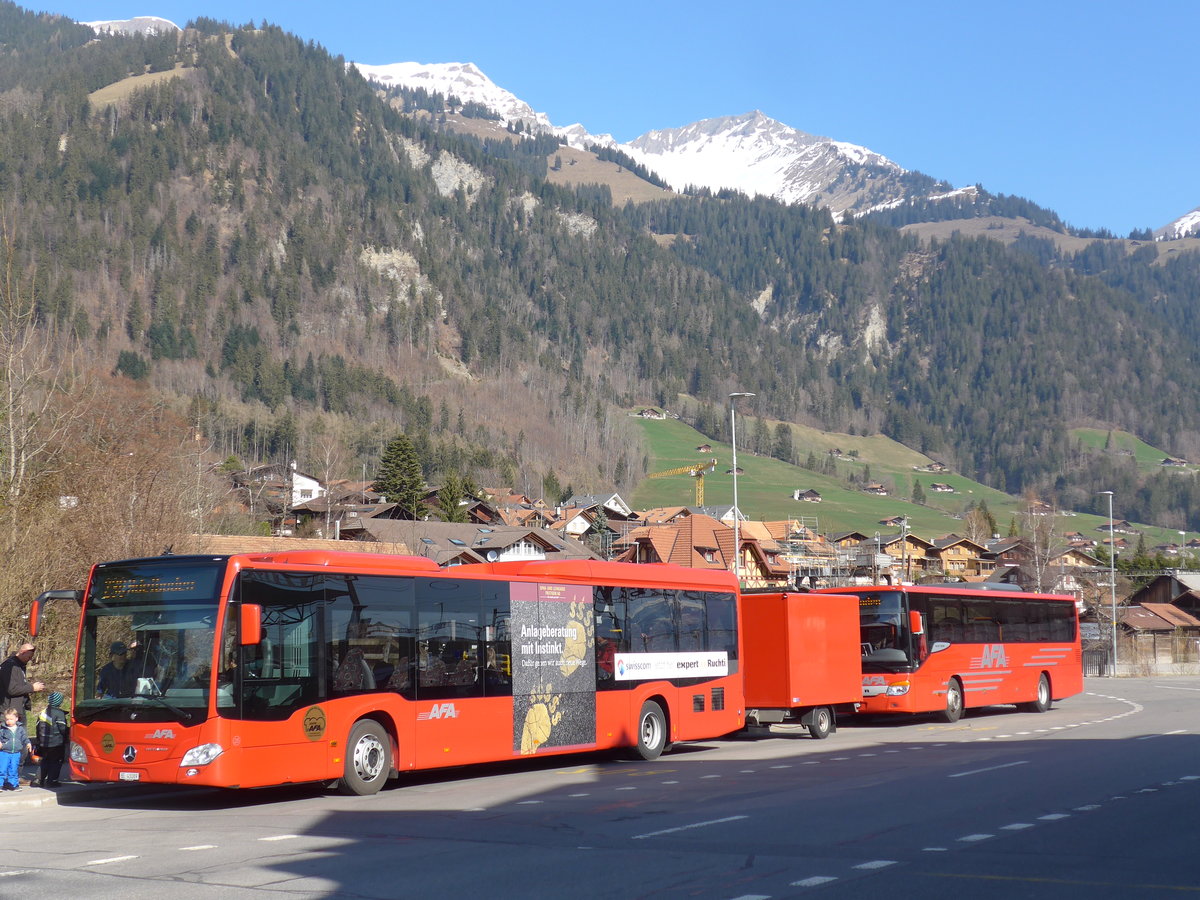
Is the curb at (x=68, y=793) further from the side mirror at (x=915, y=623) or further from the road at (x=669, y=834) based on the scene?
the side mirror at (x=915, y=623)

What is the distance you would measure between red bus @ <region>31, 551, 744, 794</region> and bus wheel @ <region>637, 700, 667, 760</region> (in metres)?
0.04

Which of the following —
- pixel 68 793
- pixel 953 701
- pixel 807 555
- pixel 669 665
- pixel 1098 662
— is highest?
pixel 807 555

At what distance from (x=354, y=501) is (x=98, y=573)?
10915 centimetres

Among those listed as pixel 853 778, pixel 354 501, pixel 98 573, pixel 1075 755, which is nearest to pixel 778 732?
pixel 1075 755

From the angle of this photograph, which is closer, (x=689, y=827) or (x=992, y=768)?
(x=689, y=827)

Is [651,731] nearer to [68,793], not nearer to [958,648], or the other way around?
[68,793]

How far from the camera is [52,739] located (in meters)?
16.2

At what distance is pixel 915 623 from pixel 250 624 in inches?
715

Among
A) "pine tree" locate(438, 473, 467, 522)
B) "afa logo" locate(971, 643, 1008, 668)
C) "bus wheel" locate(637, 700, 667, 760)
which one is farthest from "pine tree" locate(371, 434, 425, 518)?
"bus wheel" locate(637, 700, 667, 760)

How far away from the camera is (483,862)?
10836 mm

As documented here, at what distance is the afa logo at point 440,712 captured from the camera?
55.7ft

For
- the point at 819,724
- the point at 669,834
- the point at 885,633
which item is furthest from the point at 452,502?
the point at 669,834

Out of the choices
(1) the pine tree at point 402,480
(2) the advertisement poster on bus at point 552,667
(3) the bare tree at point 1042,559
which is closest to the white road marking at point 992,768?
(2) the advertisement poster on bus at point 552,667

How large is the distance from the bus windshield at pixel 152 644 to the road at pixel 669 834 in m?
1.29
